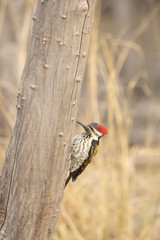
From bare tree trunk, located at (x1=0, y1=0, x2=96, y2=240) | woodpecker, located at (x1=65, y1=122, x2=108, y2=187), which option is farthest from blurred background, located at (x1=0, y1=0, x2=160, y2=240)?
bare tree trunk, located at (x1=0, y1=0, x2=96, y2=240)

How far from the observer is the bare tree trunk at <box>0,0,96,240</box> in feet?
4.49

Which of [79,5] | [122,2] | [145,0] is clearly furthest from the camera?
[145,0]

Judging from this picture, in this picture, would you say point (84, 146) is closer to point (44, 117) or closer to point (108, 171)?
point (44, 117)

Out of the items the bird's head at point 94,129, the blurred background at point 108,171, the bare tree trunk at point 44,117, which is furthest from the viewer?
the blurred background at point 108,171

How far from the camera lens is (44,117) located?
1409 millimetres

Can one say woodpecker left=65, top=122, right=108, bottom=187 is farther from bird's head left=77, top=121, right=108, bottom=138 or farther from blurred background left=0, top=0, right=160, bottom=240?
blurred background left=0, top=0, right=160, bottom=240

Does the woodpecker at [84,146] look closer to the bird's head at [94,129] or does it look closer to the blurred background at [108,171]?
the bird's head at [94,129]

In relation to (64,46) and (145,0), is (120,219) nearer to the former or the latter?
(64,46)

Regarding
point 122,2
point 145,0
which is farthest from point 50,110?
point 145,0

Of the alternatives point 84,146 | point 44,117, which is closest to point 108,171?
point 84,146

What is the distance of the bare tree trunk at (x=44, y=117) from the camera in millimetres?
1368

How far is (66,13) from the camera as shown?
53.3 inches

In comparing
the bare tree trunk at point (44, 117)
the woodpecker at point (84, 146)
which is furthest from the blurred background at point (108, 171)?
the bare tree trunk at point (44, 117)

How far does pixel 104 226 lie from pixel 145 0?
6571mm
